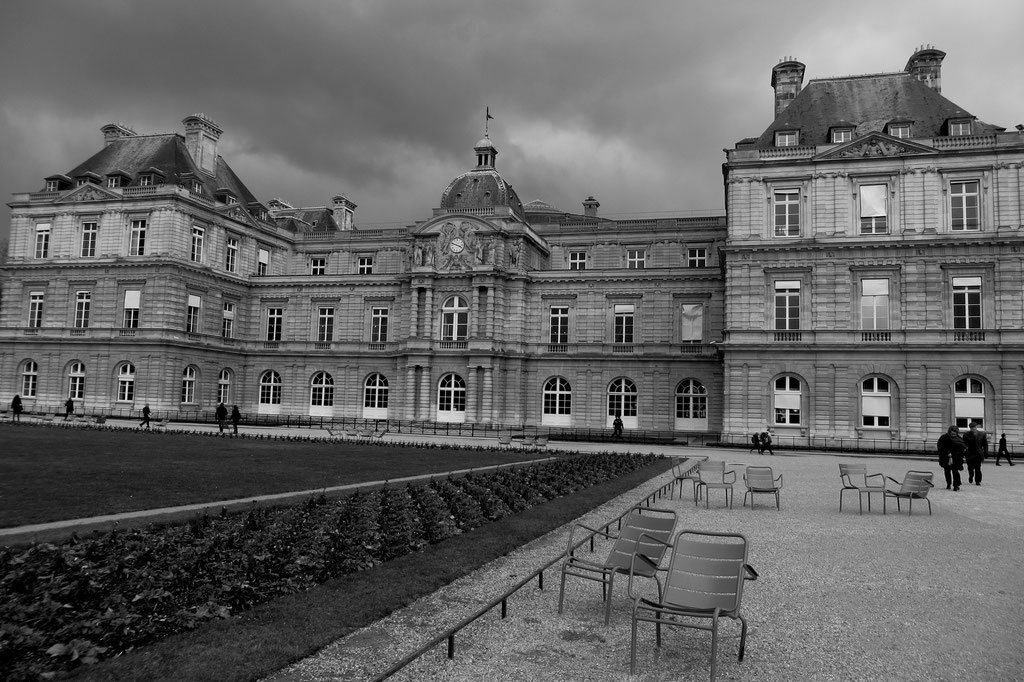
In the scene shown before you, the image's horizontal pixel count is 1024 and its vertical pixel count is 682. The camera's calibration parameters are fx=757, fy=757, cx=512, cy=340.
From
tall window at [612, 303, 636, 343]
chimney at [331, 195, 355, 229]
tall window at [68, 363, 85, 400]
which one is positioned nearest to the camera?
tall window at [612, 303, 636, 343]

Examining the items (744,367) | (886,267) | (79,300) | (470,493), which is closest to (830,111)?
(886,267)

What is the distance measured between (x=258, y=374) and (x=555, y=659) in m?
55.3

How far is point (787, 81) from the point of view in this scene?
5016 cm

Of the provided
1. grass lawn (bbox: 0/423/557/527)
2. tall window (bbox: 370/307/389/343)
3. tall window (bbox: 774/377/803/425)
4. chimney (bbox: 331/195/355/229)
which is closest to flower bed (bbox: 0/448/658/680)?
grass lawn (bbox: 0/423/557/527)

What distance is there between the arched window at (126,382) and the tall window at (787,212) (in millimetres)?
43825

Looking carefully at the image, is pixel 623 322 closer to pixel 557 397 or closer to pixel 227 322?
pixel 557 397

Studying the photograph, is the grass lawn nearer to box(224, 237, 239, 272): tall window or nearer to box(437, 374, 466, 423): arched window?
box(437, 374, 466, 423): arched window

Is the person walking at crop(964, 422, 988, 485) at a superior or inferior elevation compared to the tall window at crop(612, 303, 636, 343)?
inferior

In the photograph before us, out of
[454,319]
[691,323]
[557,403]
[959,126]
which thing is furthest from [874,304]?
[454,319]

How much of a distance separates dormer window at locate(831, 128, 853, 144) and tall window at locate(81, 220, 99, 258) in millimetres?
50363

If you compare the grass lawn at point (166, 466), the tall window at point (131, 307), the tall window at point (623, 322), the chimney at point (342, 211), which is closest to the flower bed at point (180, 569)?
the grass lawn at point (166, 466)

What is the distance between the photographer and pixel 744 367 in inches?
1698

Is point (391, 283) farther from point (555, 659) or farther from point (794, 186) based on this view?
point (555, 659)

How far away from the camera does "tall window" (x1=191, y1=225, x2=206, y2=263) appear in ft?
181
